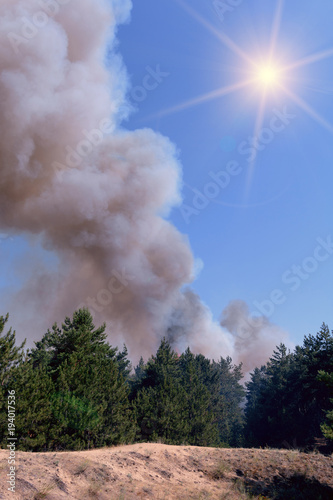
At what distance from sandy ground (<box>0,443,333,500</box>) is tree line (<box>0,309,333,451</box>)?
4.27 metres

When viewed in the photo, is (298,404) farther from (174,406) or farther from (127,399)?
(127,399)

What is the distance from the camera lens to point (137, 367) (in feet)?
445

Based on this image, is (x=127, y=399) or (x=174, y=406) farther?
(x=174, y=406)

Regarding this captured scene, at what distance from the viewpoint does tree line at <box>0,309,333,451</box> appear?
85.1ft

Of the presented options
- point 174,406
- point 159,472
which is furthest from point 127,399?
point 159,472

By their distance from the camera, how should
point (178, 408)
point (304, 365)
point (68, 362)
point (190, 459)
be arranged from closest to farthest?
point (190, 459) → point (68, 362) → point (178, 408) → point (304, 365)

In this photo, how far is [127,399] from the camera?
120 ft

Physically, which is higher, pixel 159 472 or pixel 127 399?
pixel 127 399

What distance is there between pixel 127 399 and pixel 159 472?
20.5m

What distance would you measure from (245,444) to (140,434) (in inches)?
1166

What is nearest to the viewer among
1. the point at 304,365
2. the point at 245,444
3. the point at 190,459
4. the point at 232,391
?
the point at 190,459

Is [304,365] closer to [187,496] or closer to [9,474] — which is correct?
[187,496]

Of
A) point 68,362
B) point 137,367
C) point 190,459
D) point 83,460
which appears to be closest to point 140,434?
point 68,362

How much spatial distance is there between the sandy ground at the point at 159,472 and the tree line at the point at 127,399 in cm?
427
